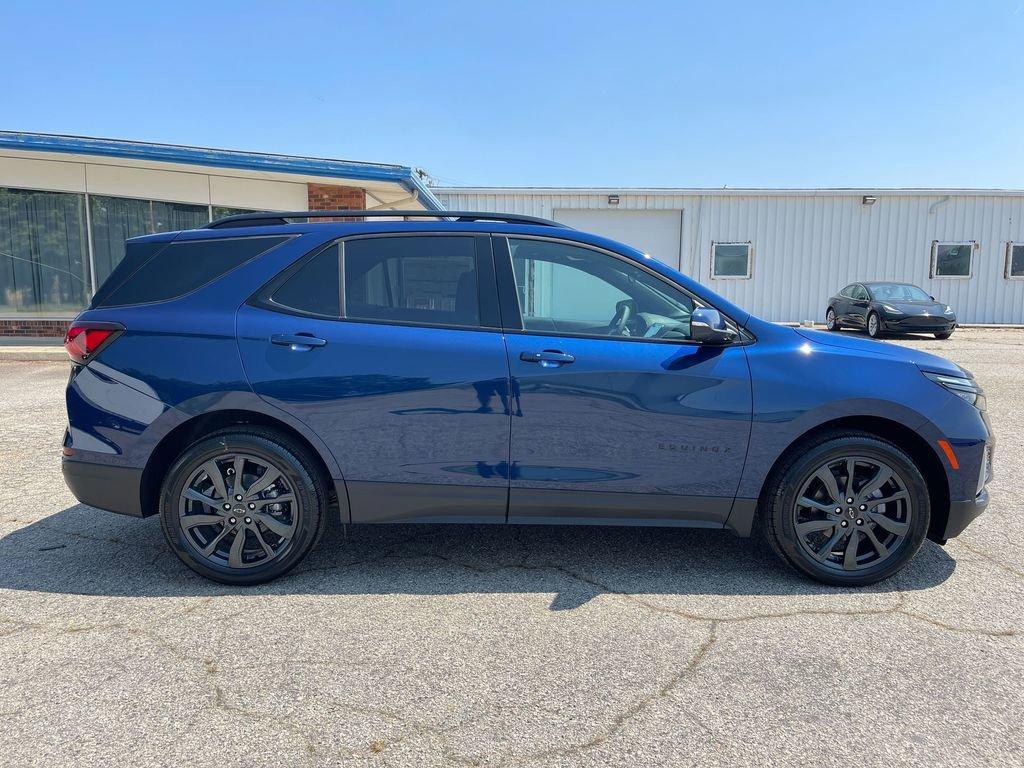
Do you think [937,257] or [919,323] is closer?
[919,323]

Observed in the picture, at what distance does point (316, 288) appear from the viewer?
3.39 metres

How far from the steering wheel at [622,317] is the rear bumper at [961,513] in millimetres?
1784

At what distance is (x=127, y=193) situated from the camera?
42.7 feet

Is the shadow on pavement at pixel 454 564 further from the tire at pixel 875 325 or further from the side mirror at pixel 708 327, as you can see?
the tire at pixel 875 325

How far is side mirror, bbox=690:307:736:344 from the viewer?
314 cm

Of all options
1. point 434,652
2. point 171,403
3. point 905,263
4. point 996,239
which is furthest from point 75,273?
point 996,239

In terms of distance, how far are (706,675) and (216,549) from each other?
7.60 ft

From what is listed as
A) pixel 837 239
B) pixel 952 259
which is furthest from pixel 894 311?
pixel 952 259

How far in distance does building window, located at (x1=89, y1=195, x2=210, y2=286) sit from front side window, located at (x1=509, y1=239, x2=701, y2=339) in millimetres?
11790

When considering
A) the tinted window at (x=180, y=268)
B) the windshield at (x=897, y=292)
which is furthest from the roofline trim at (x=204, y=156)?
the windshield at (x=897, y=292)

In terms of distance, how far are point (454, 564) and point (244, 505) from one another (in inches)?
43.0

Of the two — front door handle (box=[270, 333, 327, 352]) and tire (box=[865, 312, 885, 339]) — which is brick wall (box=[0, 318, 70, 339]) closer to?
front door handle (box=[270, 333, 327, 352])

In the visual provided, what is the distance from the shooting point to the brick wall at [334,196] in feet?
42.4

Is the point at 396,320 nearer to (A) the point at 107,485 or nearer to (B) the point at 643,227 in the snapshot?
(A) the point at 107,485
